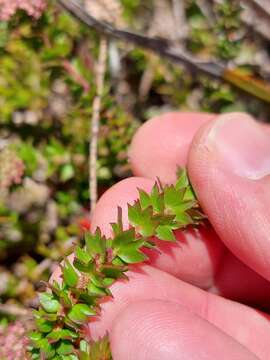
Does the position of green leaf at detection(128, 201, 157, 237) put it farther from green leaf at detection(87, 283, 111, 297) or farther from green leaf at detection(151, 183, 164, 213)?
green leaf at detection(87, 283, 111, 297)

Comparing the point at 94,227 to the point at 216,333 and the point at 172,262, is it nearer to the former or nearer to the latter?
the point at 172,262

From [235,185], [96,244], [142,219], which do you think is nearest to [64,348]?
[96,244]

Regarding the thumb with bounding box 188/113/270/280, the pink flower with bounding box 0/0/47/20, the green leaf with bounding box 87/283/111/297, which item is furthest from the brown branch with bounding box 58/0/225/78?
the green leaf with bounding box 87/283/111/297

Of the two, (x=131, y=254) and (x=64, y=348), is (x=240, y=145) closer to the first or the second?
(x=131, y=254)

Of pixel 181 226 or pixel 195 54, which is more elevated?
pixel 195 54

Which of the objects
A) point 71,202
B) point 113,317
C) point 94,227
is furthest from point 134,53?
point 113,317
